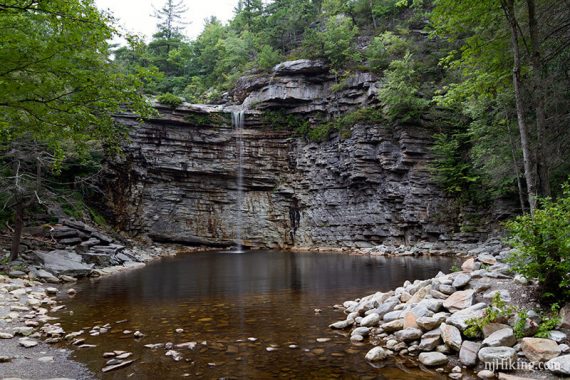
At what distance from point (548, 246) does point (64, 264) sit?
54.0 ft

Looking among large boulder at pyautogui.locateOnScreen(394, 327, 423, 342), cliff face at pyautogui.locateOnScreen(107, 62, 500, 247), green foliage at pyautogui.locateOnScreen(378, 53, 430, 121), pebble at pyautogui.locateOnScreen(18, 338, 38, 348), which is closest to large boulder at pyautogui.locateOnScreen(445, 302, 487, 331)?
large boulder at pyautogui.locateOnScreen(394, 327, 423, 342)

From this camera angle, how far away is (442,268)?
15859 mm

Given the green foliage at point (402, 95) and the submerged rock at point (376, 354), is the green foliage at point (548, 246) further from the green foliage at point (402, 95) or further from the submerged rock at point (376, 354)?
the green foliage at point (402, 95)

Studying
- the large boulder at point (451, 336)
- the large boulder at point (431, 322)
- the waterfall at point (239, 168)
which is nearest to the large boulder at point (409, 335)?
the large boulder at point (431, 322)

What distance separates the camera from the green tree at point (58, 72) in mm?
4449

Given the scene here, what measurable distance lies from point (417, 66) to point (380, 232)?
13929 mm

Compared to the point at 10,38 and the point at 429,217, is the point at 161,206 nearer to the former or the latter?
the point at 429,217

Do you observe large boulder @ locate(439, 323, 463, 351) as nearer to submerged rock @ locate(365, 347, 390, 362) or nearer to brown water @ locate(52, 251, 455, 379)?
brown water @ locate(52, 251, 455, 379)

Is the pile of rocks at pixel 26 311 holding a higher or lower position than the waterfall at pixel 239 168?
lower

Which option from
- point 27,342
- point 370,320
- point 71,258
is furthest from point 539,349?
point 71,258

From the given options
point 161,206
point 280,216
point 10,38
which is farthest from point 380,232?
point 10,38

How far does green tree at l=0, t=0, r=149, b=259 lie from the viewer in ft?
14.6

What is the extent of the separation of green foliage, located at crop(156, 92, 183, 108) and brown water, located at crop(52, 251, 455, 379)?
19713 mm

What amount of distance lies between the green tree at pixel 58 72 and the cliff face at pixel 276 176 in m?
25.1
